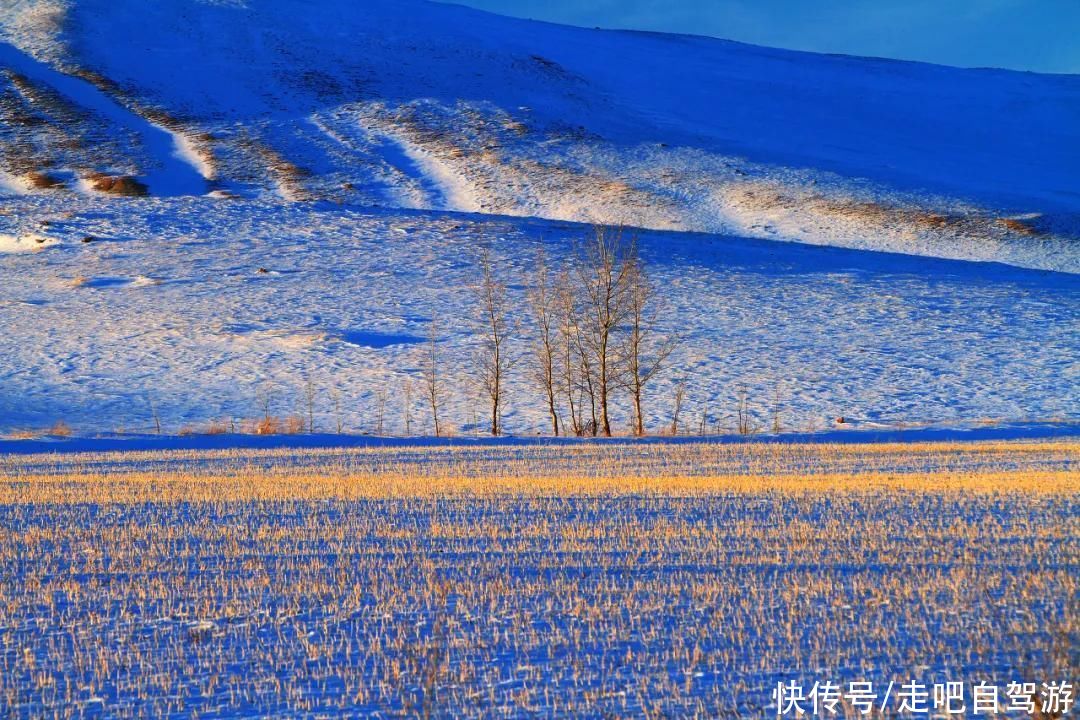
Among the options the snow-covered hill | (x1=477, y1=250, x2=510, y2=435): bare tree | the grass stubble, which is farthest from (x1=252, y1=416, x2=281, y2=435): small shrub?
the snow-covered hill

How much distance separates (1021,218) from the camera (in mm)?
58625

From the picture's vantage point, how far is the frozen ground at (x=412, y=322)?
3198 centimetres

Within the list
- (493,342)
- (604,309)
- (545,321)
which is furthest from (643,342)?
(604,309)

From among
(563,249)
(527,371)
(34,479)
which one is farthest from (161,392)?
(563,249)

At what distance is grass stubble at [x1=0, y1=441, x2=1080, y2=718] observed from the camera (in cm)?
577

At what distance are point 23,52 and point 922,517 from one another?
349ft

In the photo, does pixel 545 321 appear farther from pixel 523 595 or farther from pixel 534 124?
pixel 534 124

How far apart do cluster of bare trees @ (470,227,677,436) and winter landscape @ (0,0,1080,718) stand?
1.13 ft

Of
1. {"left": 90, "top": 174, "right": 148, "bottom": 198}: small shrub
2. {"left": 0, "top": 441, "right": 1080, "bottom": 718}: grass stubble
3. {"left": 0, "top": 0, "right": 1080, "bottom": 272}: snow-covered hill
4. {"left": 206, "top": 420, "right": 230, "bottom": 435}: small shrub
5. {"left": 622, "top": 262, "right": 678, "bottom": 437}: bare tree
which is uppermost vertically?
{"left": 0, "top": 0, "right": 1080, "bottom": 272}: snow-covered hill

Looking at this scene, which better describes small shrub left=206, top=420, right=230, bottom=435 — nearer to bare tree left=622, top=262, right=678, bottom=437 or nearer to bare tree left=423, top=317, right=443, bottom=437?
bare tree left=423, top=317, right=443, bottom=437

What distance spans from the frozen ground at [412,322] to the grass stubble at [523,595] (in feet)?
56.3

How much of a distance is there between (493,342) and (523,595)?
100.0ft

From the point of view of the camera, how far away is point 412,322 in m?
40.5

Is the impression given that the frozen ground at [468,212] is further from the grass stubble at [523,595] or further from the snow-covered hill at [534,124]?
the grass stubble at [523,595]
